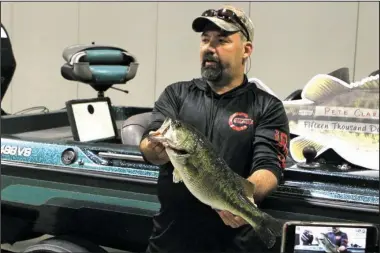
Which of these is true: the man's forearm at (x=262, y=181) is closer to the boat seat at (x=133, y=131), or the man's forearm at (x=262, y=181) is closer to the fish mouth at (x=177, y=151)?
the fish mouth at (x=177, y=151)

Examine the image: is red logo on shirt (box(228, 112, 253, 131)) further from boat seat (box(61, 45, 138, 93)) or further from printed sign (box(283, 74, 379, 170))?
boat seat (box(61, 45, 138, 93))

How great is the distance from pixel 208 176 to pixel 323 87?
814 millimetres

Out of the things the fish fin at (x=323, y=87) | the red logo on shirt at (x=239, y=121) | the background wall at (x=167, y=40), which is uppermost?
the background wall at (x=167, y=40)

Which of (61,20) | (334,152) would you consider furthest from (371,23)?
(61,20)

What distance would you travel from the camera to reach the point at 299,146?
2084 mm

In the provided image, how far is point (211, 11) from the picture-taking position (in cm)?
167

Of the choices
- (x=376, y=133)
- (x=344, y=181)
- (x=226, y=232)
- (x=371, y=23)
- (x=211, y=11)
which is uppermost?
(x=371, y=23)

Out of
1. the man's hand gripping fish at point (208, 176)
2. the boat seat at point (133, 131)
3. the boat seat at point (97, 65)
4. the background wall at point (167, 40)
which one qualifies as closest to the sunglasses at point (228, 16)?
the man's hand gripping fish at point (208, 176)

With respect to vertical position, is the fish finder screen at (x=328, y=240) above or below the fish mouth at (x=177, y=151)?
below

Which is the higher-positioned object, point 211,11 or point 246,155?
point 211,11

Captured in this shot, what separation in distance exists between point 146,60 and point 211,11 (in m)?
3.19

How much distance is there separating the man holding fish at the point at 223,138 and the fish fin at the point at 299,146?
426mm

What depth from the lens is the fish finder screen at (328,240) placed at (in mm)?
1516

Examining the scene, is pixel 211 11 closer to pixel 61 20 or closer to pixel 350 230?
pixel 350 230
